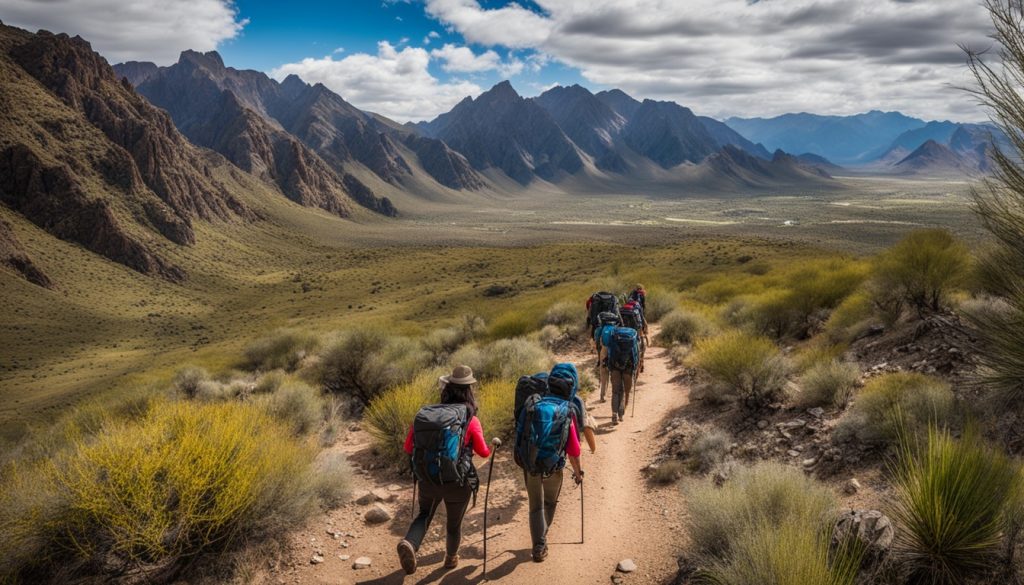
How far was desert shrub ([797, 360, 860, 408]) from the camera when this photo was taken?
8.66 meters

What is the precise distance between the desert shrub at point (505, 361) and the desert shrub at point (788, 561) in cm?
821

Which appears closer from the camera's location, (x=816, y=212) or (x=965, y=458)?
(x=965, y=458)

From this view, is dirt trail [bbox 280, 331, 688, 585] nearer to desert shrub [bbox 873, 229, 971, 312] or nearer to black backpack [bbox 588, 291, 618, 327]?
black backpack [bbox 588, 291, 618, 327]

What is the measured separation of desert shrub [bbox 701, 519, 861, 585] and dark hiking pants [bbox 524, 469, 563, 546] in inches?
80.7

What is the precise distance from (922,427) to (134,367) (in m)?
58.1

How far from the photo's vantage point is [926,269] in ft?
40.2

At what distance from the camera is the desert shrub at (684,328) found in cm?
1755

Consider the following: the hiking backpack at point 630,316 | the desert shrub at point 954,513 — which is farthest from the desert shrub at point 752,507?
the hiking backpack at point 630,316

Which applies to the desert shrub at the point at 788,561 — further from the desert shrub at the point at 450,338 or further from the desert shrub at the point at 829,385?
the desert shrub at the point at 450,338

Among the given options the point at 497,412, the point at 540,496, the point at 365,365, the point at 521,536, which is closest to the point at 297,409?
the point at 365,365

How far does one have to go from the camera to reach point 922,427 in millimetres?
6375

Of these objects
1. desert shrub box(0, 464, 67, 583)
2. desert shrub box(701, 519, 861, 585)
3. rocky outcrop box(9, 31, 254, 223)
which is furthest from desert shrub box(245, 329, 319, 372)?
rocky outcrop box(9, 31, 254, 223)

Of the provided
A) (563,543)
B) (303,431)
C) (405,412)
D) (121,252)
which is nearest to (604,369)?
(405,412)

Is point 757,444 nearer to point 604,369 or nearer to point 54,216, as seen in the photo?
point 604,369
